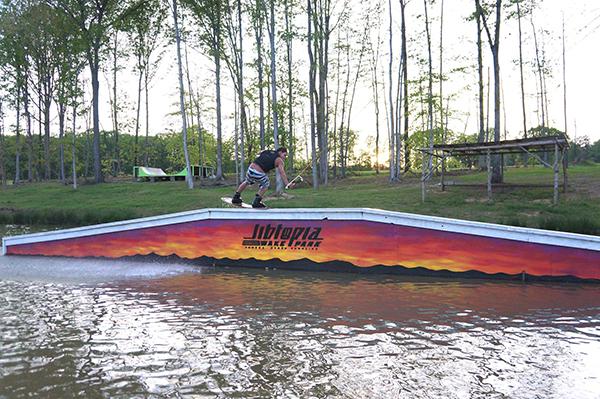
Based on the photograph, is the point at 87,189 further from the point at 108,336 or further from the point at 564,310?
the point at 564,310

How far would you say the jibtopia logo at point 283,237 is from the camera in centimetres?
973

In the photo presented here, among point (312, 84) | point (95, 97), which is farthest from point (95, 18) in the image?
point (312, 84)

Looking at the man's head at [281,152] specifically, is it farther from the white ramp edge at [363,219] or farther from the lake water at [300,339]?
the lake water at [300,339]

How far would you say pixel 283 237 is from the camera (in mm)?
9945

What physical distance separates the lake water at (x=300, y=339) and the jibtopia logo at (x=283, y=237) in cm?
164

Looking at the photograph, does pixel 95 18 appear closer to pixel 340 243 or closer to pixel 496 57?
pixel 496 57

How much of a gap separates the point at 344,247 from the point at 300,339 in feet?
14.9

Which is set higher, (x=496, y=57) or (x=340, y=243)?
(x=496, y=57)

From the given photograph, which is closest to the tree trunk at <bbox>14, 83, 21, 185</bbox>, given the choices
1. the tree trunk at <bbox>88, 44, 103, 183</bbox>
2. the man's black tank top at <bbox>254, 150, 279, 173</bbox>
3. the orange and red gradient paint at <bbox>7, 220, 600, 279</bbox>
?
the tree trunk at <bbox>88, 44, 103, 183</bbox>

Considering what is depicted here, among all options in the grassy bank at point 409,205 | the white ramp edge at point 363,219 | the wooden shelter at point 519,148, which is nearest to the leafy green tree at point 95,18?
the grassy bank at point 409,205

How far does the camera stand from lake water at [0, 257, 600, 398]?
3.87 meters

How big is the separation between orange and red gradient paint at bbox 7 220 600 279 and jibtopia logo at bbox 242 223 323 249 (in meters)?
0.02

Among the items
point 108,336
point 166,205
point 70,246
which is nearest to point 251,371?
point 108,336

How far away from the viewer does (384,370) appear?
13.7 ft
